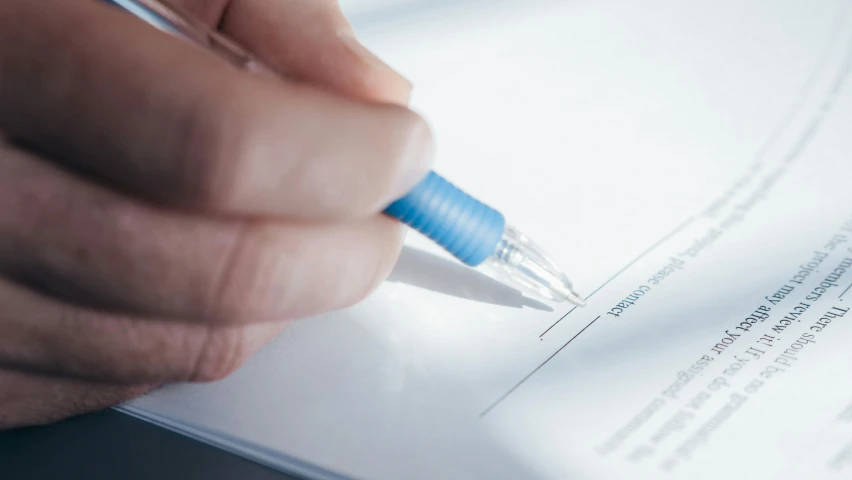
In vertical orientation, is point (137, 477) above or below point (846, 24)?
below

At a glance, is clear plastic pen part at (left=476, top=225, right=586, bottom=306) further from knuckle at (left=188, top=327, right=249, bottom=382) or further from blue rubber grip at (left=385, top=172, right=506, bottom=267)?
knuckle at (left=188, top=327, right=249, bottom=382)

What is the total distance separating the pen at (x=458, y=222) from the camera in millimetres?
314

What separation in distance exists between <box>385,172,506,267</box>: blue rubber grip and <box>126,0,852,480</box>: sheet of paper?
4 centimetres

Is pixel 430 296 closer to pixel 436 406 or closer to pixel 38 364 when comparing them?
pixel 436 406

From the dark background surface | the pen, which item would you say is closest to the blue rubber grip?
the pen

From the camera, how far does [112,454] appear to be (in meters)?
0.34

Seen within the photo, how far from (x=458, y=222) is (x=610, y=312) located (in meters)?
0.10

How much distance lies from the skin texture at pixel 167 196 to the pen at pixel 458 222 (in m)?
0.02

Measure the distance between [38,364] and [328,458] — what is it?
0.46 feet

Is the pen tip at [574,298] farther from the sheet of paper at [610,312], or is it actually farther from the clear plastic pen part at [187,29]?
the clear plastic pen part at [187,29]

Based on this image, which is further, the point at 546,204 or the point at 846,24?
the point at 846,24

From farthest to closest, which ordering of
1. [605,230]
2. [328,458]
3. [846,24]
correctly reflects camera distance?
[846,24], [605,230], [328,458]

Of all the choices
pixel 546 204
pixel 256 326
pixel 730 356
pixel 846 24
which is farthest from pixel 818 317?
pixel 846 24

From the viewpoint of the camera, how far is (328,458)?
315 mm
